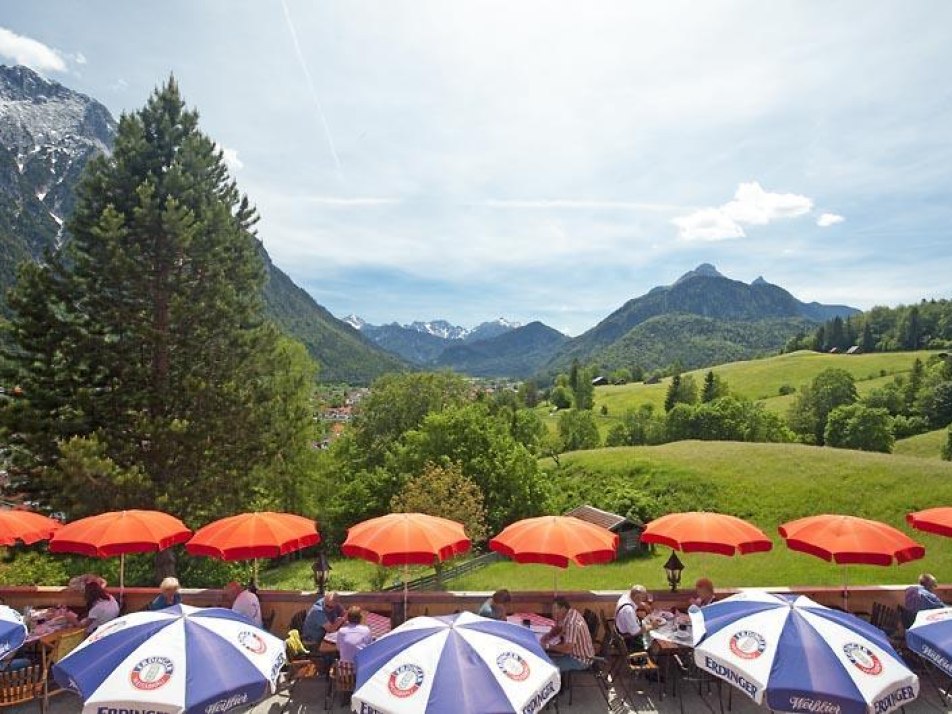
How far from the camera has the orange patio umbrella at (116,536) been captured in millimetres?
11031

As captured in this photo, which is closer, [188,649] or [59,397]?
[188,649]

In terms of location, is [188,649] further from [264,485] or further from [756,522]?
[756,522]

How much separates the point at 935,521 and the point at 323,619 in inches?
502

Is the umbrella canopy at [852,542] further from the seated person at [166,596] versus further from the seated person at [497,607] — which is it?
the seated person at [166,596]

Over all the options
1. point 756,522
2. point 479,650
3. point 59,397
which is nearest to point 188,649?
point 479,650

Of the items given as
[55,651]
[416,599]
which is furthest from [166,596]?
[416,599]

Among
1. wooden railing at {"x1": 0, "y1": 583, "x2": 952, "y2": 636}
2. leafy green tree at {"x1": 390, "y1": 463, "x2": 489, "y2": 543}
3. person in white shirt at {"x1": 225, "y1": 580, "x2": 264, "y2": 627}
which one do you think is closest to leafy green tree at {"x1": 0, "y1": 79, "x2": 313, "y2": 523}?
wooden railing at {"x1": 0, "y1": 583, "x2": 952, "y2": 636}

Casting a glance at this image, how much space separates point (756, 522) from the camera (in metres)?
44.5

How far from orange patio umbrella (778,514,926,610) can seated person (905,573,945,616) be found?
627 millimetres

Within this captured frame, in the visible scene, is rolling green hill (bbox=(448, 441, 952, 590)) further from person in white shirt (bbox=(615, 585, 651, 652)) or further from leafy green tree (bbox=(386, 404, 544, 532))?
person in white shirt (bbox=(615, 585, 651, 652))

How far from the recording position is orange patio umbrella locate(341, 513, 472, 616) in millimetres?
10289

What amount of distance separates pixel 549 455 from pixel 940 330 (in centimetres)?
14044

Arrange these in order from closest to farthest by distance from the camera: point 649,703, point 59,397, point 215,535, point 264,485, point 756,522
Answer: point 649,703 → point 215,535 → point 59,397 → point 264,485 → point 756,522

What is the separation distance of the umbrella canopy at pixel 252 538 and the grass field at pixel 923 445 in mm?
86908
